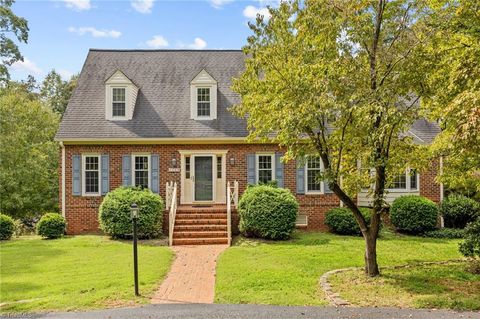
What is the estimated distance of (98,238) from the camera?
623 inches

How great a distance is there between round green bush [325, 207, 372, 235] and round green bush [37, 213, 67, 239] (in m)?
9.96

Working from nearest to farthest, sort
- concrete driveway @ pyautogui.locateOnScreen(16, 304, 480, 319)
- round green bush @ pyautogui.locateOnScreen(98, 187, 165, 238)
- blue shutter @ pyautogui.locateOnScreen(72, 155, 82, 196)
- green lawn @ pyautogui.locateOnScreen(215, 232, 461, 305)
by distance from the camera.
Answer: concrete driveway @ pyautogui.locateOnScreen(16, 304, 480, 319), green lawn @ pyautogui.locateOnScreen(215, 232, 461, 305), round green bush @ pyautogui.locateOnScreen(98, 187, 165, 238), blue shutter @ pyautogui.locateOnScreen(72, 155, 82, 196)

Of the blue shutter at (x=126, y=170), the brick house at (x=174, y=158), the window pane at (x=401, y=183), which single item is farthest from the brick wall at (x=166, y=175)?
the window pane at (x=401, y=183)

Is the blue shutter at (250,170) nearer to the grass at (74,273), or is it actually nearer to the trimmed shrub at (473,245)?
the grass at (74,273)

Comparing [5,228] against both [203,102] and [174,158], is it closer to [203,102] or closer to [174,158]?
[174,158]

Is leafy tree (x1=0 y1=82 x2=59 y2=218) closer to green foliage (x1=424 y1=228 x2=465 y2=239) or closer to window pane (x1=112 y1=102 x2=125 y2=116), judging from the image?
window pane (x1=112 y1=102 x2=125 y2=116)

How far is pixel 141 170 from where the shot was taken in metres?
17.5

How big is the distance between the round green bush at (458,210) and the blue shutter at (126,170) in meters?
12.1

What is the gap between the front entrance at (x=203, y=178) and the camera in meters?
17.7

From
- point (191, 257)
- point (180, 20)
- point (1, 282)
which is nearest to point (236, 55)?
point (180, 20)

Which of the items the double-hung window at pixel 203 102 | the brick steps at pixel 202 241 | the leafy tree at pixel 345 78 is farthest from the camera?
the double-hung window at pixel 203 102

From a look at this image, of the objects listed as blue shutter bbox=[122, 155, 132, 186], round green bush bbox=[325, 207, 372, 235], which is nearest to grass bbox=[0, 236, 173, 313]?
blue shutter bbox=[122, 155, 132, 186]

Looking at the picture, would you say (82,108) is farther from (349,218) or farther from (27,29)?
(349,218)

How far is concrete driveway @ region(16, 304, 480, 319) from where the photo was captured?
7117 mm
